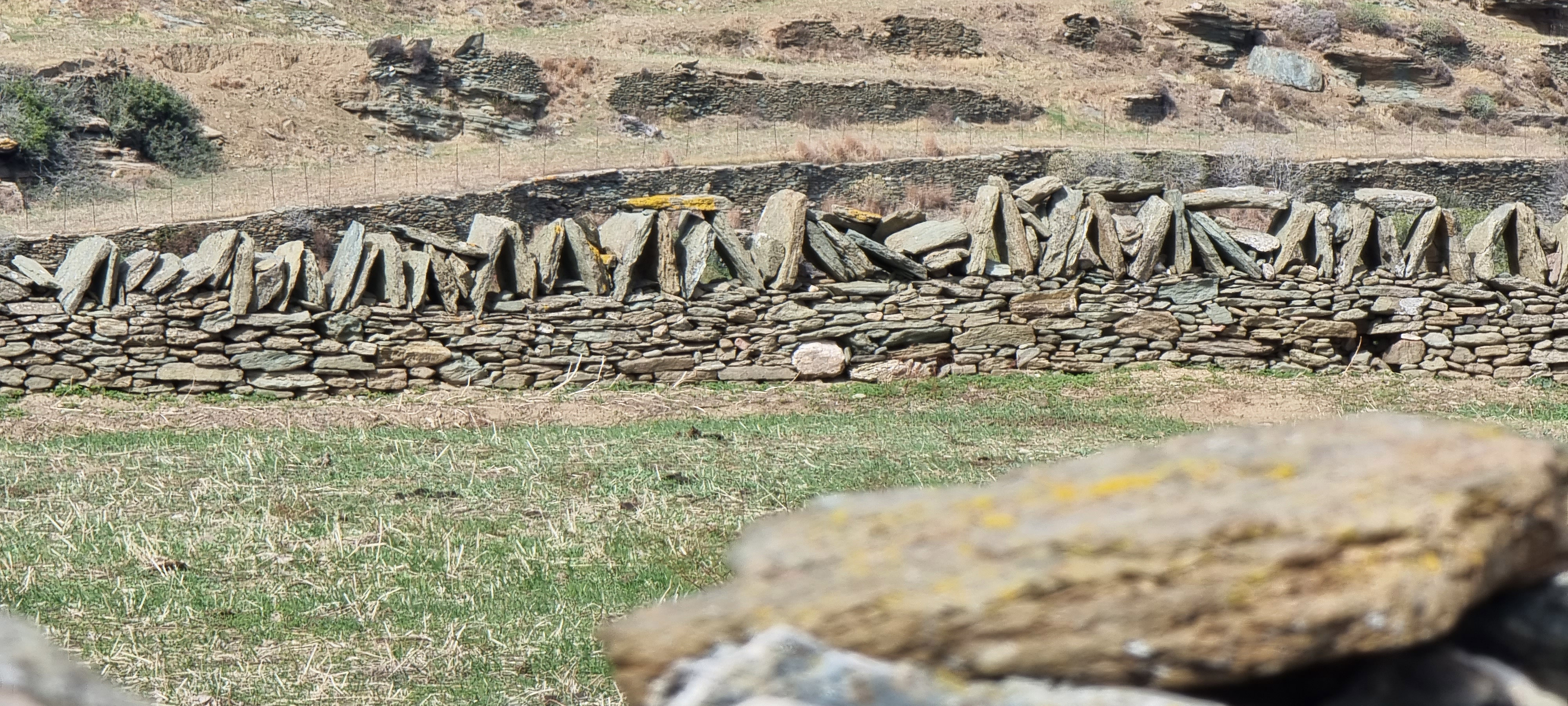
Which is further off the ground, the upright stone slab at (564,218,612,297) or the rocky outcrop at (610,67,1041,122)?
the upright stone slab at (564,218,612,297)

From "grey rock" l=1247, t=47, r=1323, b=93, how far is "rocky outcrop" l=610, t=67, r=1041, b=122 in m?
11.2

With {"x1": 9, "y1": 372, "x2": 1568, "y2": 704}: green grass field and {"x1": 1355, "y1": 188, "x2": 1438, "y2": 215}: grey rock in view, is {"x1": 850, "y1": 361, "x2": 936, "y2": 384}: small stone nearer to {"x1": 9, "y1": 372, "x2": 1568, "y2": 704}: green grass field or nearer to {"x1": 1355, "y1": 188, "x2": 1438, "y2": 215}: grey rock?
{"x1": 9, "y1": 372, "x2": 1568, "y2": 704}: green grass field

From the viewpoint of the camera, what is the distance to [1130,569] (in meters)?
2.09

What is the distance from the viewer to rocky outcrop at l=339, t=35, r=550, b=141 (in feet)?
105

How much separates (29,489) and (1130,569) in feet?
27.0

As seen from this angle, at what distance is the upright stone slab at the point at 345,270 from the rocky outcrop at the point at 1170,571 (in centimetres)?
1177

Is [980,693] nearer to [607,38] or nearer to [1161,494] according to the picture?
[1161,494]

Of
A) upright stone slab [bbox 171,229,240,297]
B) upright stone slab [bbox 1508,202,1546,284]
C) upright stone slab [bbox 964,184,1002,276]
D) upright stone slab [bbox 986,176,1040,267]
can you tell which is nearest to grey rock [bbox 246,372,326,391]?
upright stone slab [bbox 171,229,240,297]

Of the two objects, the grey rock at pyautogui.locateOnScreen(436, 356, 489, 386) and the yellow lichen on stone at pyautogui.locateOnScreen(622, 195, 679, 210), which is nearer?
the grey rock at pyautogui.locateOnScreen(436, 356, 489, 386)

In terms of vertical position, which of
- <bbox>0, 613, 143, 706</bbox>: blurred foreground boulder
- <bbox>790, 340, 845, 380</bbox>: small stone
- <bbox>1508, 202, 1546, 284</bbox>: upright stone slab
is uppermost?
<bbox>0, 613, 143, 706</bbox>: blurred foreground boulder

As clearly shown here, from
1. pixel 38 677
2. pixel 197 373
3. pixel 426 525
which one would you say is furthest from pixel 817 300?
pixel 38 677

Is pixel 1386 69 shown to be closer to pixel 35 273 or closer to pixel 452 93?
pixel 452 93

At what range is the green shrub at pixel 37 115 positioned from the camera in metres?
25.1

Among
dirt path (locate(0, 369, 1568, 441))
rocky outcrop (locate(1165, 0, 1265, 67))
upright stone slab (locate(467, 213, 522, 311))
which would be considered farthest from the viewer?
rocky outcrop (locate(1165, 0, 1265, 67))
